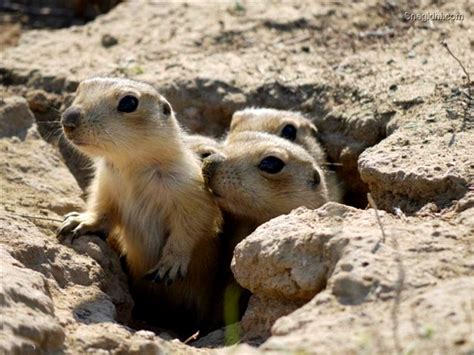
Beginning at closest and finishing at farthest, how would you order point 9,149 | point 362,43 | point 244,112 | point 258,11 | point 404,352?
point 404,352
point 9,149
point 244,112
point 362,43
point 258,11

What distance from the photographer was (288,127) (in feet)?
31.6

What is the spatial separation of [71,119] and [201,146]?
1.72 meters

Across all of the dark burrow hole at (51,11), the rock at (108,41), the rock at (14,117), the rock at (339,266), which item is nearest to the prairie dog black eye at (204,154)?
the rock at (14,117)

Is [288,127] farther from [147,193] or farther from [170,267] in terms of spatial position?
[170,267]

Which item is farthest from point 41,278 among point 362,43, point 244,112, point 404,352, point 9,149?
point 362,43

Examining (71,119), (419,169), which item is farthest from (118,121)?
(419,169)

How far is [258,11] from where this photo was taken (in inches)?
449

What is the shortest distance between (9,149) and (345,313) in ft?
16.0

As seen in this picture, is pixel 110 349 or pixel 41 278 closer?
pixel 110 349

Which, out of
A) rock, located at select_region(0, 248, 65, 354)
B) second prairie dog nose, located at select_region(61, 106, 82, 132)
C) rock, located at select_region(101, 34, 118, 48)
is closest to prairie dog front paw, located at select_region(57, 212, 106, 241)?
second prairie dog nose, located at select_region(61, 106, 82, 132)

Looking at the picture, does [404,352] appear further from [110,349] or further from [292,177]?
[292,177]

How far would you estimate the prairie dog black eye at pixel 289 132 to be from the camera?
9.59 meters

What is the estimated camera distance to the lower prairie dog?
303 inches

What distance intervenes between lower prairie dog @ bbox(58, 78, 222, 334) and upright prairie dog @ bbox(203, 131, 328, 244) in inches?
9.1
